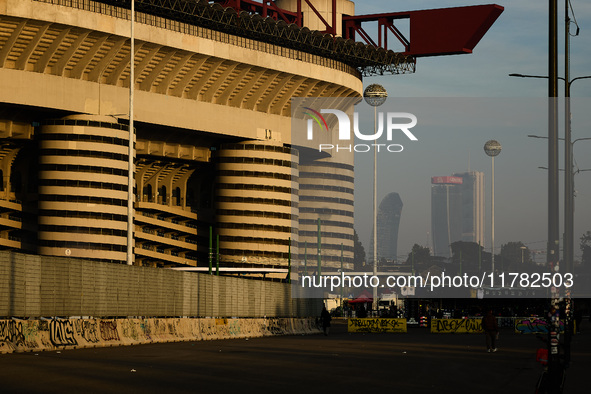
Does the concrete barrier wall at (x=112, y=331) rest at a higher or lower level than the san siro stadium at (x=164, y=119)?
lower

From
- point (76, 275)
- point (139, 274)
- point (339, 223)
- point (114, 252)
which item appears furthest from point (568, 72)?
point (339, 223)

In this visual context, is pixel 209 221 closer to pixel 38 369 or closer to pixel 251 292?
pixel 251 292

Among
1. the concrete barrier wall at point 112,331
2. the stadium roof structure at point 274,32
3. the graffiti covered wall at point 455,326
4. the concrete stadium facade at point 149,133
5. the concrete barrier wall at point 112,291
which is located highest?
the stadium roof structure at point 274,32

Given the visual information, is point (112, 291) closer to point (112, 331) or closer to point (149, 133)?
point (112, 331)

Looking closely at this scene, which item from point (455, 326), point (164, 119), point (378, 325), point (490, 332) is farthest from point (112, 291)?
point (164, 119)

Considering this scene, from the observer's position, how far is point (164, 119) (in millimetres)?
108250

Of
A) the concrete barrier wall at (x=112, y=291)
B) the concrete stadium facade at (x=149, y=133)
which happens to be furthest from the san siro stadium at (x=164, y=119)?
the concrete barrier wall at (x=112, y=291)

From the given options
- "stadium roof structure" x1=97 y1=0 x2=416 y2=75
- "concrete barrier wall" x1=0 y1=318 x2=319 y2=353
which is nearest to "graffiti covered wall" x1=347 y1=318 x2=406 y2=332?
"concrete barrier wall" x1=0 y1=318 x2=319 y2=353

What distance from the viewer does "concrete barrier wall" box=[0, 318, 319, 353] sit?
32312 millimetres

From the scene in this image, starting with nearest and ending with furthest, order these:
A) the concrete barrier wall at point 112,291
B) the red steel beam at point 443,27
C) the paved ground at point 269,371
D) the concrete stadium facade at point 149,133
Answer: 1. the paved ground at point 269,371
2. the concrete barrier wall at point 112,291
3. the concrete stadium facade at point 149,133
4. the red steel beam at point 443,27

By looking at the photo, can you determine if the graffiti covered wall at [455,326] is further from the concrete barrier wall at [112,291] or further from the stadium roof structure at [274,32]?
the stadium roof structure at [274,32]

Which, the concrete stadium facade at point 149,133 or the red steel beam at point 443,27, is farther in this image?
the red steel beam at point 443,27

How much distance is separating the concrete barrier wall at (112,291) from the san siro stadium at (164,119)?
113 ft

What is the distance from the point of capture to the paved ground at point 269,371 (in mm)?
21047
